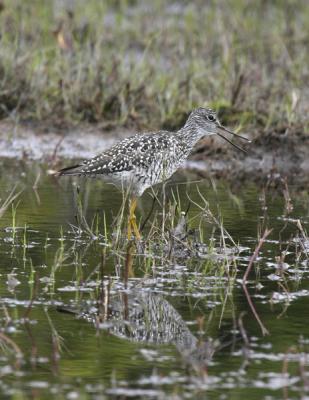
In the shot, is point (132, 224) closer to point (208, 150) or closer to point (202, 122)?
point (202, 122)

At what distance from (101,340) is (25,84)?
6536 millimetres

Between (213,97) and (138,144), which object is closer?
(138,144)

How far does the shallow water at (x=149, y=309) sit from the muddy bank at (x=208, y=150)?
1773 mm

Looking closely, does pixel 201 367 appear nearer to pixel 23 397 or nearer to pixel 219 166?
pixel 23 397

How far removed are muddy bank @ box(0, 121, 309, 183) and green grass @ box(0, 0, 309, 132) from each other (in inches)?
6.3

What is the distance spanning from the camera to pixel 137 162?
863 centimetres

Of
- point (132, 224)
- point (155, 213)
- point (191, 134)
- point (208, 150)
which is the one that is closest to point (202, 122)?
point (191, 134)

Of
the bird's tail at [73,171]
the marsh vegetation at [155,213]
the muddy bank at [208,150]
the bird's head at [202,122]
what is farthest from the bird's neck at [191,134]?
the muddy bank at [208,150]

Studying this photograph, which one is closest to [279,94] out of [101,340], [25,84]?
[25,84]

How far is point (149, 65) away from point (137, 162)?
457cm

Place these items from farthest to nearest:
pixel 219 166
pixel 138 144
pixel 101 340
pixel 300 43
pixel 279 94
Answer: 1. pixel 300 43
2. pixel 279 94
3. pixel 219 166
4. pixel 138 144
5. pixel 101 340

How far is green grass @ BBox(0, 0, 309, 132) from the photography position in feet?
39.2

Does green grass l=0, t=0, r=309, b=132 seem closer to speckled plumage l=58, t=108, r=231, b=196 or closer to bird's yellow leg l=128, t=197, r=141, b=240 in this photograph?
speckled plumage l=58, t=108, r=231, b=196

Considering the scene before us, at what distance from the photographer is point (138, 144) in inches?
344
